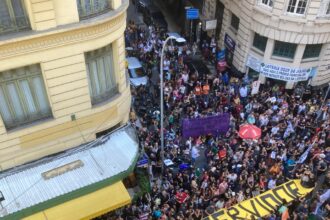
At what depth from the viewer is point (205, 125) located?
21.1 m

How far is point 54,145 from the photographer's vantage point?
52.5 ft

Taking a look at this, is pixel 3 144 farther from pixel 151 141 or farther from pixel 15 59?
pixel 151 141

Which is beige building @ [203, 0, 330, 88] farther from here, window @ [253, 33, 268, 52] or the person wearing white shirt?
the person wearing white shirt

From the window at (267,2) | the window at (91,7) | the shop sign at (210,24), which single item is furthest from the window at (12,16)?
the shop sign at (210,24)

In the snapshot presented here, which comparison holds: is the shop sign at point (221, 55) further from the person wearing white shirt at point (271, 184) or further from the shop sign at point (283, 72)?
the person wearing white shirt at point (271, 184)

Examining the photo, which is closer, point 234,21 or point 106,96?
point 106,96

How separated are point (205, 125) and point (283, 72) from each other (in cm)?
778

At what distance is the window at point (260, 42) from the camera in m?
25.3

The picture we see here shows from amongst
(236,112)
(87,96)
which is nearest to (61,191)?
(87,96)

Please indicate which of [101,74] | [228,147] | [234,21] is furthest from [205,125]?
[234,21]

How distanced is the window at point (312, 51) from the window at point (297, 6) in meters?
2.54

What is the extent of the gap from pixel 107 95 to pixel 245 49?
1305 centimetres

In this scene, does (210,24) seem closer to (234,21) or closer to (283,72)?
(234,21)

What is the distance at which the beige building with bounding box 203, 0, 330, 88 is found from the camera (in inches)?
900
